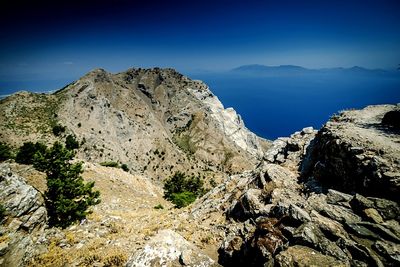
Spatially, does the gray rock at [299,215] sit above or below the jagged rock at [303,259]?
above

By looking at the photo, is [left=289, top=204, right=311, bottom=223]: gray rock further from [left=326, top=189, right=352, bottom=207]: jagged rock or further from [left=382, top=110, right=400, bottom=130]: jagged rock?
[left=382, top=110, right=400, bottom=130]: jagged rock

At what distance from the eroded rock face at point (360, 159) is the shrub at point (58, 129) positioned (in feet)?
278

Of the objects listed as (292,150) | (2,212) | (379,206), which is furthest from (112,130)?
(379,206)

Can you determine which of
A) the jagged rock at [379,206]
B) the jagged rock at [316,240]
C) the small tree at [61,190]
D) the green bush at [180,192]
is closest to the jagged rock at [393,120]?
the jagged rock at [379,206]

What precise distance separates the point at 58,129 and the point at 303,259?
301 feet

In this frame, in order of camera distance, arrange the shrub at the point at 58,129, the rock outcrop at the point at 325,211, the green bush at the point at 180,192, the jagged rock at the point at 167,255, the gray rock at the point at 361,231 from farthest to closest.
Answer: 1. the shrub at the point at 58,129
2. the green bush at the point at 180,192
3. the jagged rock at the point at 167,255
4. the gray rock at the point at 361,231
5. the rock outcrop at the point at 325,211

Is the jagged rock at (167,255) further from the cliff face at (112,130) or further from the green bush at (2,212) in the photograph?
the cliff face at (112,130)

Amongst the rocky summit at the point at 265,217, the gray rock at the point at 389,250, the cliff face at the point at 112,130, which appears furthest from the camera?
the cliff face at the point at 112,130

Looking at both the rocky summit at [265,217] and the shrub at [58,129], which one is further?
the shrub at [58,129]

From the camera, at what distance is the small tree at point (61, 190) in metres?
19.5

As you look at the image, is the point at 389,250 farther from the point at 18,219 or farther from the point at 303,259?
the point at 18,219

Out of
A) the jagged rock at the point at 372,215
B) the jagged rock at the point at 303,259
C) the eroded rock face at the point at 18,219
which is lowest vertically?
the eroded rock face at the point at 18,219

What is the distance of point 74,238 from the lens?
17.3 meters

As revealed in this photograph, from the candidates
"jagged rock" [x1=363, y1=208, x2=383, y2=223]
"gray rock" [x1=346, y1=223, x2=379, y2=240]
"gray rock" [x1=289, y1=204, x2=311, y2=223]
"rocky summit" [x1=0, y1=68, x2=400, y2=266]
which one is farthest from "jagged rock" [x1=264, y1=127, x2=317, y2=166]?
"gray rock" [x1=346, y1=223, x2=379, y2=240]
